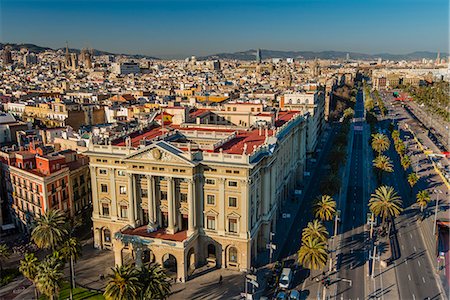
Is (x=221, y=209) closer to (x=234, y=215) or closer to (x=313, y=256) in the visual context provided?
(x=234, y=215)

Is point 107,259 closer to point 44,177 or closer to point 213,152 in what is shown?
point 44,177

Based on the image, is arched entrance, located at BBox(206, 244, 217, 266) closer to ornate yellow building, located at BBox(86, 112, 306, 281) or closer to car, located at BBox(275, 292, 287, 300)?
ornate yellow building, located at BBox(86, 112, 306, 281)

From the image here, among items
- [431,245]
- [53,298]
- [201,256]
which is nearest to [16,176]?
[53,298]

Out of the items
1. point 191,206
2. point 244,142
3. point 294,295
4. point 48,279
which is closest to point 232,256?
point 191,206

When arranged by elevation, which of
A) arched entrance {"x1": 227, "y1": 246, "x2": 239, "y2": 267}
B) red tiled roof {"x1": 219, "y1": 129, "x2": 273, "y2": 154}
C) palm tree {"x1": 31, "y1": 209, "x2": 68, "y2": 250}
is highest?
red tiled roof {"x1": 219, "y1": 129, "x2": 273, "y2": 154}

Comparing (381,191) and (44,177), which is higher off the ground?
(44,177)

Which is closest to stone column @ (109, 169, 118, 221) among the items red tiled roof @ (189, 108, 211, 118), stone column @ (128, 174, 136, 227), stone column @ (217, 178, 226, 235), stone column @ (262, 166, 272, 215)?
stone column @ (128, 174, 136, 227)
